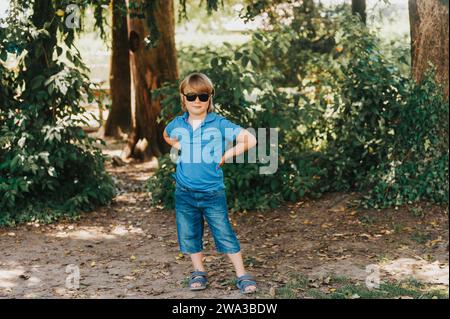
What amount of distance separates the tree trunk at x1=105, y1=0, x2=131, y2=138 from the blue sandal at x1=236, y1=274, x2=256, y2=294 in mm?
7880

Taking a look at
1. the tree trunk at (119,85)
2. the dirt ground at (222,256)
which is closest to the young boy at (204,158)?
the dirt ground at (222,256)

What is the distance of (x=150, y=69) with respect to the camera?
10328 millimetres

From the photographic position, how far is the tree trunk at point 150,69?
10305 mm

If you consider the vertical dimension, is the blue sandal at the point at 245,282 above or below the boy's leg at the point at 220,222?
below

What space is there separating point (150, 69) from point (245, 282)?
5.88 meters

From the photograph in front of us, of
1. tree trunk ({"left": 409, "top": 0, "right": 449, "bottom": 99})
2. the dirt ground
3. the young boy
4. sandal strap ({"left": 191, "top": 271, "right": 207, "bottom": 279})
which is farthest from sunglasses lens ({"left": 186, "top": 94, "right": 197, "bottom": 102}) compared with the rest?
tree trunk ({"left": 409, "top": 0, "right": 449, "bottom": 99})

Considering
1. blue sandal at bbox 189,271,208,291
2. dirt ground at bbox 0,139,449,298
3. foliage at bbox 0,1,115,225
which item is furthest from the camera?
foliage at bbox 0,1,115,225

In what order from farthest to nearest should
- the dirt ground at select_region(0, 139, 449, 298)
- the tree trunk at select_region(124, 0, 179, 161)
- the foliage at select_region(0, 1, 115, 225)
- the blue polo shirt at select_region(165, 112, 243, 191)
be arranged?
the tree trunk at select_region(124, 0, 179, 161) < the foliage at select_region(0, 1, 115, 225) < the dirt ground at select_region(0, 139, 449, 298) < the blue polo shirt at select_region(165, 112, 243, 191)

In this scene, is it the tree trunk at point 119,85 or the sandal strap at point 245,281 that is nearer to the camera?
the sandal strap at point 245,281

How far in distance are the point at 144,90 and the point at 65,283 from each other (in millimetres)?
5337

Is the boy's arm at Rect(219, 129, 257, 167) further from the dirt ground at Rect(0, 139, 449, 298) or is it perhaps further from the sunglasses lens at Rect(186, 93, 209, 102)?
the dirt ground at Rect(0, 139, 449, 298)

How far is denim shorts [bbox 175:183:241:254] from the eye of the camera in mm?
5004

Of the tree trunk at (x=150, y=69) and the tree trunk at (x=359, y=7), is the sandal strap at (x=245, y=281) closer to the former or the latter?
the tree trunk at (x=150, y=69)

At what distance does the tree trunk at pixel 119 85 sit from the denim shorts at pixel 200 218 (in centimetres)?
767
